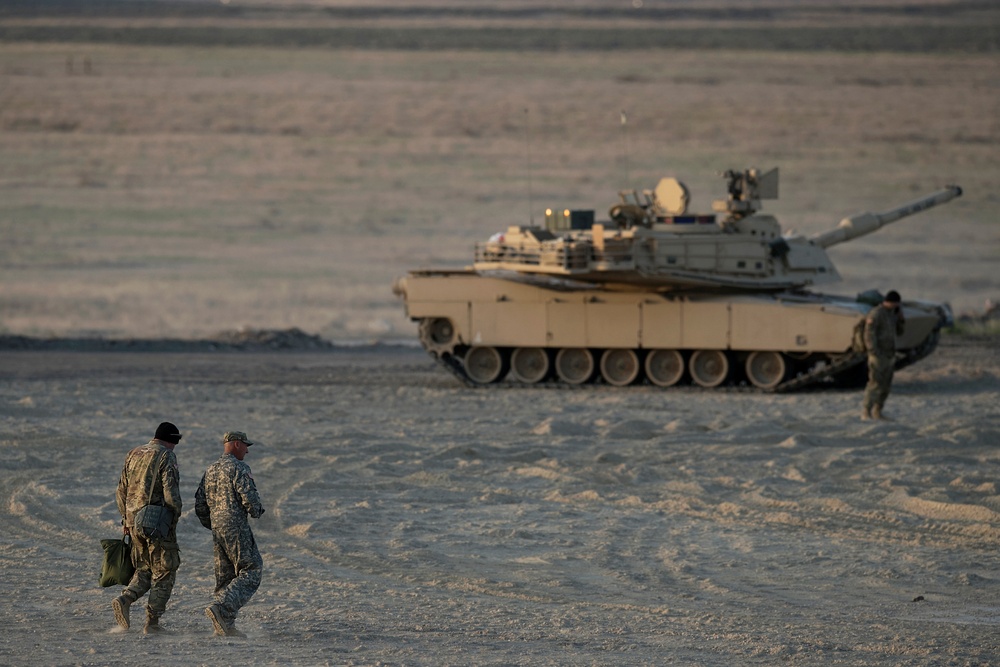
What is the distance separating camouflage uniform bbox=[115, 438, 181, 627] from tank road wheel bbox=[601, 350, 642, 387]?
16.6 m

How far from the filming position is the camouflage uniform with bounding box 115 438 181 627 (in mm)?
12578

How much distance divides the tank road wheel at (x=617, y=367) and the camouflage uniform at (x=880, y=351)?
19.4 feet

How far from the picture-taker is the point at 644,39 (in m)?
76.7

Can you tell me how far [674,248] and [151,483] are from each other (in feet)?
55.2

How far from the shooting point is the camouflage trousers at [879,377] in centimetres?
2308

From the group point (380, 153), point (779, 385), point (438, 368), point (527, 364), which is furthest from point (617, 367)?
point (380, 153)

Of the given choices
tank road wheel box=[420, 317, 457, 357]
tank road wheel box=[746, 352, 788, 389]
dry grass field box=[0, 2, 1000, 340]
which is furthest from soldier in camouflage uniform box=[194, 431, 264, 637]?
dry grass field box=[0, 2, 1000, 340]

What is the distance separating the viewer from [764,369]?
28.2 meters

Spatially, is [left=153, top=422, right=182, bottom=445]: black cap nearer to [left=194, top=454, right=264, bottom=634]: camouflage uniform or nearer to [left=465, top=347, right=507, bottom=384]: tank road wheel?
[left=194, top=454, right=264, bottom=634]: camouflage uniform

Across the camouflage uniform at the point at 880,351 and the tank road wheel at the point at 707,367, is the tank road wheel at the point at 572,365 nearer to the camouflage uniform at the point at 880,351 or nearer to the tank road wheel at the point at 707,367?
the tank road wheel at the point at 707,367

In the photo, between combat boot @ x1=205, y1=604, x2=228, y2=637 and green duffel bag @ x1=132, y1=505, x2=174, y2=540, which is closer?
combat boot @ x1=205, y1=604, x2=228, y2=637

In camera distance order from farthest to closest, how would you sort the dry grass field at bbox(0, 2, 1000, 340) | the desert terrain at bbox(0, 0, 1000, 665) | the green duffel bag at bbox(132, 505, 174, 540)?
the dry grass field at bbox(0, 2, 1000, 340) < the desert terrain at bbox(0, 0, 1000, 665) < the green duffel bag at bbox(132, 505, 174, 540)

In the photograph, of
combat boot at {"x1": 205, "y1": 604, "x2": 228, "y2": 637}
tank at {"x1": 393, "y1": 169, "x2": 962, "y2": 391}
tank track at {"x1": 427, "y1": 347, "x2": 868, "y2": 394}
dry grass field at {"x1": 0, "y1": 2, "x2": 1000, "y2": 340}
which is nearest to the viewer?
combat boot at {"x1": 205, "y1": 604, "x2": 228, "y2": 637}

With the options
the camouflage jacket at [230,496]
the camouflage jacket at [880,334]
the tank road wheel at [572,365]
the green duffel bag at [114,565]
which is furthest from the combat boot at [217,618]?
the tank road wheel at [572,365]
